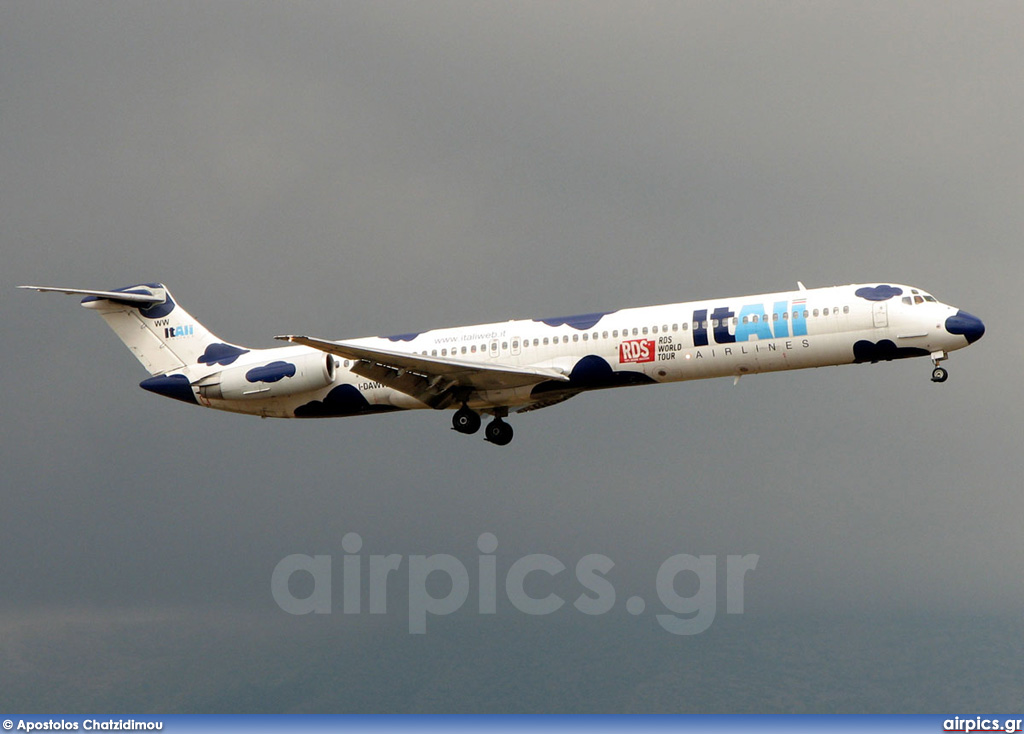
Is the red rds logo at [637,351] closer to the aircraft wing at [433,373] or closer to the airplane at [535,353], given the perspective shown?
the airplane at [535,353]

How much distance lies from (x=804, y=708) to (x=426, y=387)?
203 feet

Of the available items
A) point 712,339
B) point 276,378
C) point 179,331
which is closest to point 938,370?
point 712,339

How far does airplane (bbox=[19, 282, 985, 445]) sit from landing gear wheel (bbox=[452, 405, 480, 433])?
0.03 m

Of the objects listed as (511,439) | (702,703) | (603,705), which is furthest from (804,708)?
(511,439)

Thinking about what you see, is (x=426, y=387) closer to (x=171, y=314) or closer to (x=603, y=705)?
(x=171, y=314)

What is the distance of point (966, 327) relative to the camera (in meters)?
39.0

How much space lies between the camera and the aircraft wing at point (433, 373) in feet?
134

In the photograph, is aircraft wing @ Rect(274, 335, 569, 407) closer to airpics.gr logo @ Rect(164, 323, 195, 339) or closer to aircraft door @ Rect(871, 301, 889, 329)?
airpics.gr logo @ Rect(164, 323, 195, 339)

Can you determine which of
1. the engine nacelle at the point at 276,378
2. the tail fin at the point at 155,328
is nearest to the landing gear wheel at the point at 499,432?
the engine nacelle at the point at 276,378

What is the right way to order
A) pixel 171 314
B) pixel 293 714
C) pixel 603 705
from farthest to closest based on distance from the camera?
pixel 603 705
pixel 293 714
pixel 171 314

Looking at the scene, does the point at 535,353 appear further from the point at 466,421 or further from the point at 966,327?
the point at 966,327

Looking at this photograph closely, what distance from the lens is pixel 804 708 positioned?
95.8m

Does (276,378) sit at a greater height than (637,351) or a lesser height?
greater

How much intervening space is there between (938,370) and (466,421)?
14140 mm
